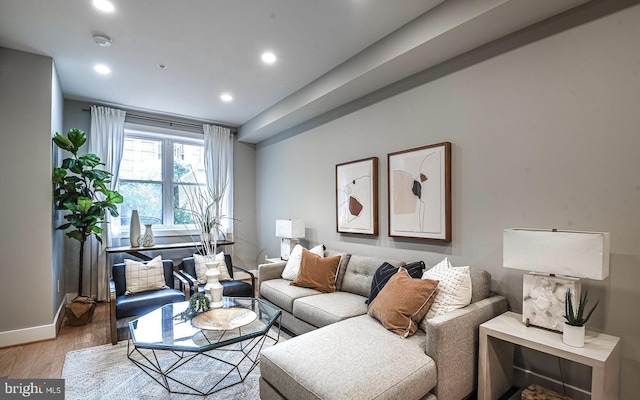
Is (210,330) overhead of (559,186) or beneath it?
beneath

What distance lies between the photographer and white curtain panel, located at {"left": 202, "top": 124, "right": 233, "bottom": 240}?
5.57 m

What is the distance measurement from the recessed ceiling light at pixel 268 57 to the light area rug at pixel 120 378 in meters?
2.95

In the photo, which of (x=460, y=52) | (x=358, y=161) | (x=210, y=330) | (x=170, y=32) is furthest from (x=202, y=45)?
Answer: (x=210, y=330)

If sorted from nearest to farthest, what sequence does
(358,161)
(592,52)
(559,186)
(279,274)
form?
(592,52) < (559,186) < (358,161) < (279,274)

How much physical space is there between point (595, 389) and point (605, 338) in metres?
0.41

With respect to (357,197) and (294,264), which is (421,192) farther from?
(294,264)

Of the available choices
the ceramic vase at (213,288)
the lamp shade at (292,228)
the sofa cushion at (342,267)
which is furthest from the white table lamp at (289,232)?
the ceramic vase at (213,288)

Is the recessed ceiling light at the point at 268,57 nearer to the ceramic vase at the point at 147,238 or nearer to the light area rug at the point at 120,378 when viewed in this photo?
the light area rug at the point at 120,378

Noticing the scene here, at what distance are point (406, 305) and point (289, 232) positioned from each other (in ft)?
8.05

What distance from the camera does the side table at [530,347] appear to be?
161 cm

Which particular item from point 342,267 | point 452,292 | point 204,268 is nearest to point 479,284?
point 452,292

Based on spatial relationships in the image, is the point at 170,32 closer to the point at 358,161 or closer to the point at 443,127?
the point at 358,161

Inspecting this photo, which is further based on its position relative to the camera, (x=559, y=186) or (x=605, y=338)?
(x=559, y=186)

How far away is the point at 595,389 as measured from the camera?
1.59 meters
